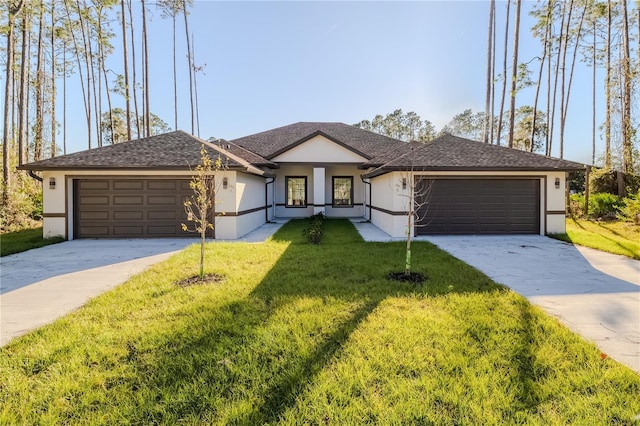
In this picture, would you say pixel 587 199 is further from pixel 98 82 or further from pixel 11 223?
pixel 98 82

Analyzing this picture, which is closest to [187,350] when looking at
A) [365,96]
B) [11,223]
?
[11,223]

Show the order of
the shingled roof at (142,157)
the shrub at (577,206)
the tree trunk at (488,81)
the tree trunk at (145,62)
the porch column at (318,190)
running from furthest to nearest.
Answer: the tree trunk at (488,81), the tree trunk at (145,62), the porch column at (318,190), the shrub at (577,206), the shingled roof at (142,157)

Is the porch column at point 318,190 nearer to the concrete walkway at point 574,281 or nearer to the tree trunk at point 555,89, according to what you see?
the concrete walkway at point 574,281

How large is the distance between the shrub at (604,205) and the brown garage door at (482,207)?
6.71m

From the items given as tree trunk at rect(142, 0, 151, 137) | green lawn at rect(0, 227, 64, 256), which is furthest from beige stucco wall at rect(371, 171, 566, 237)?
tree trunk at rect(142, 0, 151, 137)

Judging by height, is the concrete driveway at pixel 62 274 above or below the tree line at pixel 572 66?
below

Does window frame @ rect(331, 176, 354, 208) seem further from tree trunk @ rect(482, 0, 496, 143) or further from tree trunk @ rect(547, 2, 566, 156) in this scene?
tree trunk @ rect(547, 2, 566, 156)

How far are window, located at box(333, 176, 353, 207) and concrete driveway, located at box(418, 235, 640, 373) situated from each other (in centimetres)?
880

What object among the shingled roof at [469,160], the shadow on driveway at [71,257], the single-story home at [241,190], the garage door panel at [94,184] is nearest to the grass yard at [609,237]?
the single-story home at [241,190]

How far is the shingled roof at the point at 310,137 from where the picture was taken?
62.6 feet

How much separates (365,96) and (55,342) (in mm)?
21755

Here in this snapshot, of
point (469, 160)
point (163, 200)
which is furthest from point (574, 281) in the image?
point (163, 200)

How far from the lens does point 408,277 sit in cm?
586

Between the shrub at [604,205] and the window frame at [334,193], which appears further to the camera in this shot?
the window frame at [334,193]
